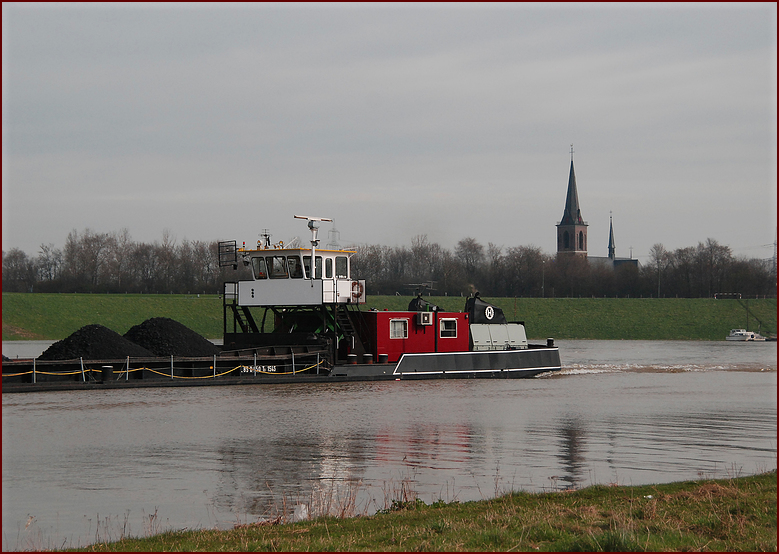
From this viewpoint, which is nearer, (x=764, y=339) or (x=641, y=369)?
(x=641, y=369)

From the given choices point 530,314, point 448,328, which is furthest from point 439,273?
point 448,328

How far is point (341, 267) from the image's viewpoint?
1312 inches

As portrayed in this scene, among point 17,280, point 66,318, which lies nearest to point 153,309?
point 66,318

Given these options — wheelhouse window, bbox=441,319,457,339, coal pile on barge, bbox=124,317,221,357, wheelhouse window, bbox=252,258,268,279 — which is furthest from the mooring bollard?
wheelhouse window, bbox=441,319,457,339

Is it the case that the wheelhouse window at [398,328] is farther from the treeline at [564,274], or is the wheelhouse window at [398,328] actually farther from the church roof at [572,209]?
the church roof at [572,209]

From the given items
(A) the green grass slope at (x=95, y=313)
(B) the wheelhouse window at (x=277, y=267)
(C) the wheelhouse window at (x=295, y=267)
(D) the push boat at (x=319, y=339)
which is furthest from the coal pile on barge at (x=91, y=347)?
(A) the green grass slope at (x=95, y=313)

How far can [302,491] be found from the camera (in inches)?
522

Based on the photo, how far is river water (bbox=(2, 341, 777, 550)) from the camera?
40.7 feet

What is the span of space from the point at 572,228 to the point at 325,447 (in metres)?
172

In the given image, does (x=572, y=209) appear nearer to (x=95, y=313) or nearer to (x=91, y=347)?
(x=95, y=313)

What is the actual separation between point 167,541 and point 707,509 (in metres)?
6.51

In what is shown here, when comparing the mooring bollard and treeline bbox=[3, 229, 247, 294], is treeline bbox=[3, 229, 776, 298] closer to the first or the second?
treeline bbox=[3, 229, 247, 294]

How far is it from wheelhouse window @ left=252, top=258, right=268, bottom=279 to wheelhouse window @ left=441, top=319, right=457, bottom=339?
7582mm

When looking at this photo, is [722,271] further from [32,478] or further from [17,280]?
[32,478]
